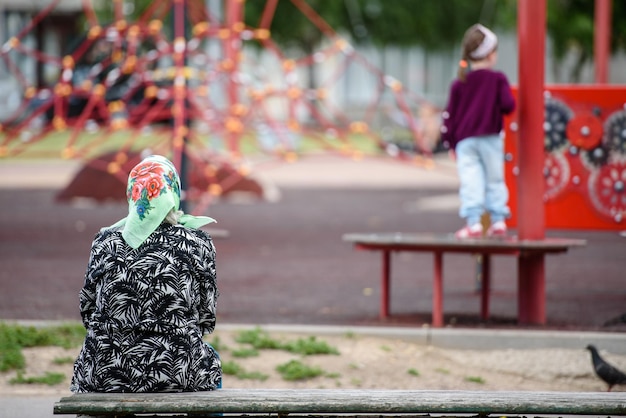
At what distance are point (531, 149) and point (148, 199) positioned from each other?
444 cm

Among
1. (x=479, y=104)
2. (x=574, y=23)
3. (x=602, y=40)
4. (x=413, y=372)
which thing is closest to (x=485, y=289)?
(x=479, y=104)

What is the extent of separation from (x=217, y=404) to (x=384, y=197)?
1618cm

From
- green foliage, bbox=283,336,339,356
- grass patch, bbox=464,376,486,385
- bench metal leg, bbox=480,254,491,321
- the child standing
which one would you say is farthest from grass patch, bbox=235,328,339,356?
the child standing

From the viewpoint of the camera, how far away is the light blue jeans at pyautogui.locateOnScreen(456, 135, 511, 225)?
29.1 ft

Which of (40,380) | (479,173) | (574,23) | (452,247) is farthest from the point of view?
(574,23)

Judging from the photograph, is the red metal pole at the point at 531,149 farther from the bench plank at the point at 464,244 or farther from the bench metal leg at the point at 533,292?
the bench plank at the point at 464,244

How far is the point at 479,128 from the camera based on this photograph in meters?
8.78

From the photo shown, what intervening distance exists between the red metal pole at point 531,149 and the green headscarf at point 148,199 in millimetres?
4311

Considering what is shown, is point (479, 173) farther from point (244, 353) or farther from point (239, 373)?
point (239, 373)

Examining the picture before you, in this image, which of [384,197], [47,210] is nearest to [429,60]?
[384,197]

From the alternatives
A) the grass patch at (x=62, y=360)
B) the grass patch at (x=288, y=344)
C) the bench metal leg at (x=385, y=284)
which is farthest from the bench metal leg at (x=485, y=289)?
the grass patch at (x=62, y=360)

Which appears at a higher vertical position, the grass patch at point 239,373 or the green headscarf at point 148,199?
the green headscarf at point 148,199

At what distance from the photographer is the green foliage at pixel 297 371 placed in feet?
23.2

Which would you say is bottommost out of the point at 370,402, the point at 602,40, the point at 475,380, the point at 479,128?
the point at 475,380
